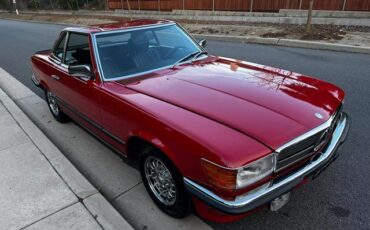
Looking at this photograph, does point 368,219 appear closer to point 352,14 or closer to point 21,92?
point 21,92

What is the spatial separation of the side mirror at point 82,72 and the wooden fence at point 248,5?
13.4 meters

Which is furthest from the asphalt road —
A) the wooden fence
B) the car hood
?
the wooden fence

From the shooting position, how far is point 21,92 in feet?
22.2

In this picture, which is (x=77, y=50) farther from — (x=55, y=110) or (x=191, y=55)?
(x=191, y=55)

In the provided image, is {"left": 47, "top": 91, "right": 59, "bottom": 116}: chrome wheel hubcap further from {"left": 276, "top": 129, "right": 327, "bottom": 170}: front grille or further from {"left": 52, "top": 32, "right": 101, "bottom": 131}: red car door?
{"left": 276, "top": 129, "right": 327, "bottom": 170}: front grille

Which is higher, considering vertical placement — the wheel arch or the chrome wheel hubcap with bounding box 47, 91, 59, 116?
the wheel arch

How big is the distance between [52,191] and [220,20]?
15.5 metres

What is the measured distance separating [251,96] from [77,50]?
2587mm

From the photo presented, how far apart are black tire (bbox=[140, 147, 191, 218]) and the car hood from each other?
48 cm

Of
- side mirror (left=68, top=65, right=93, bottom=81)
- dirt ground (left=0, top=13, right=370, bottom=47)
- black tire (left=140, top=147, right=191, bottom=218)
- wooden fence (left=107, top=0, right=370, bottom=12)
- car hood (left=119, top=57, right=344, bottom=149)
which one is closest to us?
car hood (left=119, top=57, right=344, bottom=149)

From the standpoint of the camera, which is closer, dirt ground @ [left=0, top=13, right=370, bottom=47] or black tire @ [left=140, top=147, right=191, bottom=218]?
black tire @ [left=140, top=147, right=191, bottom=218]

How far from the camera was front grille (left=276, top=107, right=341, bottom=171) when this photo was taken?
7.56 feet

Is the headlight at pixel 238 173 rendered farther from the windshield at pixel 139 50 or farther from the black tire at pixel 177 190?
the windshield at pixel 139 50

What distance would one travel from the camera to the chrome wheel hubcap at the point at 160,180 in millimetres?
2787
